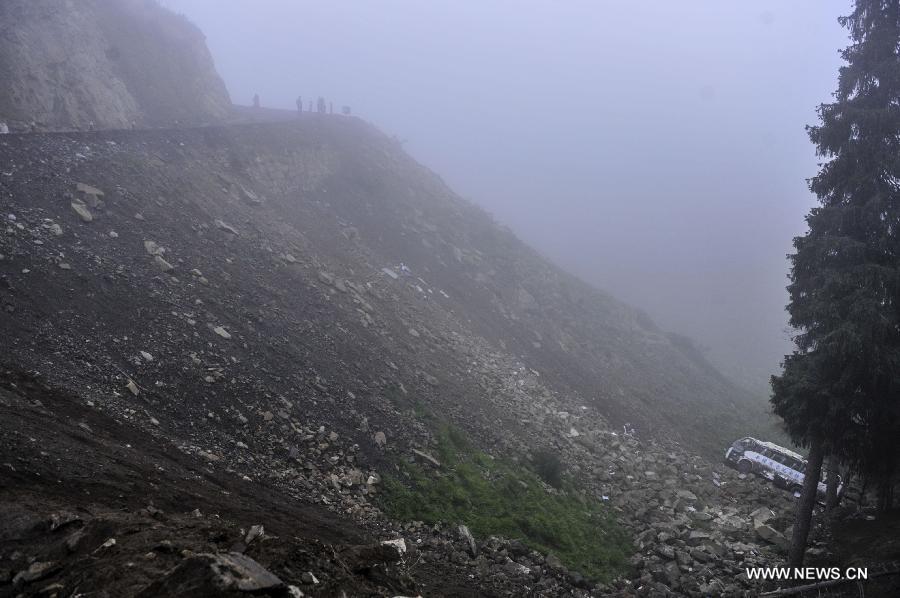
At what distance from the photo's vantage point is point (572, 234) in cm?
9469

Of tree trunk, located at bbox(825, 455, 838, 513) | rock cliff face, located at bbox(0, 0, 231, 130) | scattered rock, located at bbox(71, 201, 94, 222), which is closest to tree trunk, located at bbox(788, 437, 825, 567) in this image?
tree trunk, located at bbox(825, 455, 838, 513)

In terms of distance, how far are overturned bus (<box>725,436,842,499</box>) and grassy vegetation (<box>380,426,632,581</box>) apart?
8.76m

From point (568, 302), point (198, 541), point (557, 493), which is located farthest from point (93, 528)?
point (568, 302)

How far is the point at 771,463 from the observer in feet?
64.6

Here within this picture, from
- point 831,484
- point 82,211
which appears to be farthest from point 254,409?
point 831,484

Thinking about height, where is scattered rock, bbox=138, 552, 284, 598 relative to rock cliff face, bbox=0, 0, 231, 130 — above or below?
below

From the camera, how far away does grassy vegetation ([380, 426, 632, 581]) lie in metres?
11.8

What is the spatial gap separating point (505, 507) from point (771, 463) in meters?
13.1

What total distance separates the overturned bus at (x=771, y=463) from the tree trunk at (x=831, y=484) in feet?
7.11

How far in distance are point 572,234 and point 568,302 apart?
60.7m

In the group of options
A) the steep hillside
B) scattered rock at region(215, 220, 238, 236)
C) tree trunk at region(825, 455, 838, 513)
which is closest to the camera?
tree trunk at region(825, 455, 838, 513)

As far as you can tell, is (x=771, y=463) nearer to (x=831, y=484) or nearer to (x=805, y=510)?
(x=831, y=484)

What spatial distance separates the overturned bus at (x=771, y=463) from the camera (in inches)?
734

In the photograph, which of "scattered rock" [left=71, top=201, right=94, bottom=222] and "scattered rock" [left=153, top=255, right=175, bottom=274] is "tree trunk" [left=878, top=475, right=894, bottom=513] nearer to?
"scattered rock" [left=153, top=255, right=175, bottom=274]
